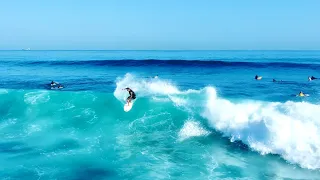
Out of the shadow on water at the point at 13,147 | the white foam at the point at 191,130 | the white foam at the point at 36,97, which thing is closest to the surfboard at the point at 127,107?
the white foam at the point at 191,130

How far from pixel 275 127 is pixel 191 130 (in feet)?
14.1

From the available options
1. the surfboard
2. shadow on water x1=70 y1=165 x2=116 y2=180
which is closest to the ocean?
shadow on water x1=70 y1=165 x2=116 y2=180

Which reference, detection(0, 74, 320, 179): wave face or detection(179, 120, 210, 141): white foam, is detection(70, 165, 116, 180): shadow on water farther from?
detection(179, 120, 210, 141): white foam

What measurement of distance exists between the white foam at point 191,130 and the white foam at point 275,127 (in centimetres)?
79

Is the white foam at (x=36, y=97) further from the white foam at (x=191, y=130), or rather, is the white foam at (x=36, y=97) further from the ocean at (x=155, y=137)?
the white foam at (x=191, y=130)

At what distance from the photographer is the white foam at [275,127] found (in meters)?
12.5

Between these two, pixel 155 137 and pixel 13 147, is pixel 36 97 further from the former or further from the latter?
pixel 155 137

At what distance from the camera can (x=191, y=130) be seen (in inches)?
624

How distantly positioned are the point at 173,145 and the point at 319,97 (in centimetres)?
1572

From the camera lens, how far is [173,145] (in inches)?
552

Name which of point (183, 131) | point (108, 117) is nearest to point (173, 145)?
point (183, 131)

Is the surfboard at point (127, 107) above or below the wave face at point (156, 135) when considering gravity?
above

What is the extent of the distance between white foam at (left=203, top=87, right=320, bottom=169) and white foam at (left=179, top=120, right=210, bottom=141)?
2.58 feet

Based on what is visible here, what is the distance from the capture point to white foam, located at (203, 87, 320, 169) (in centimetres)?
1253
